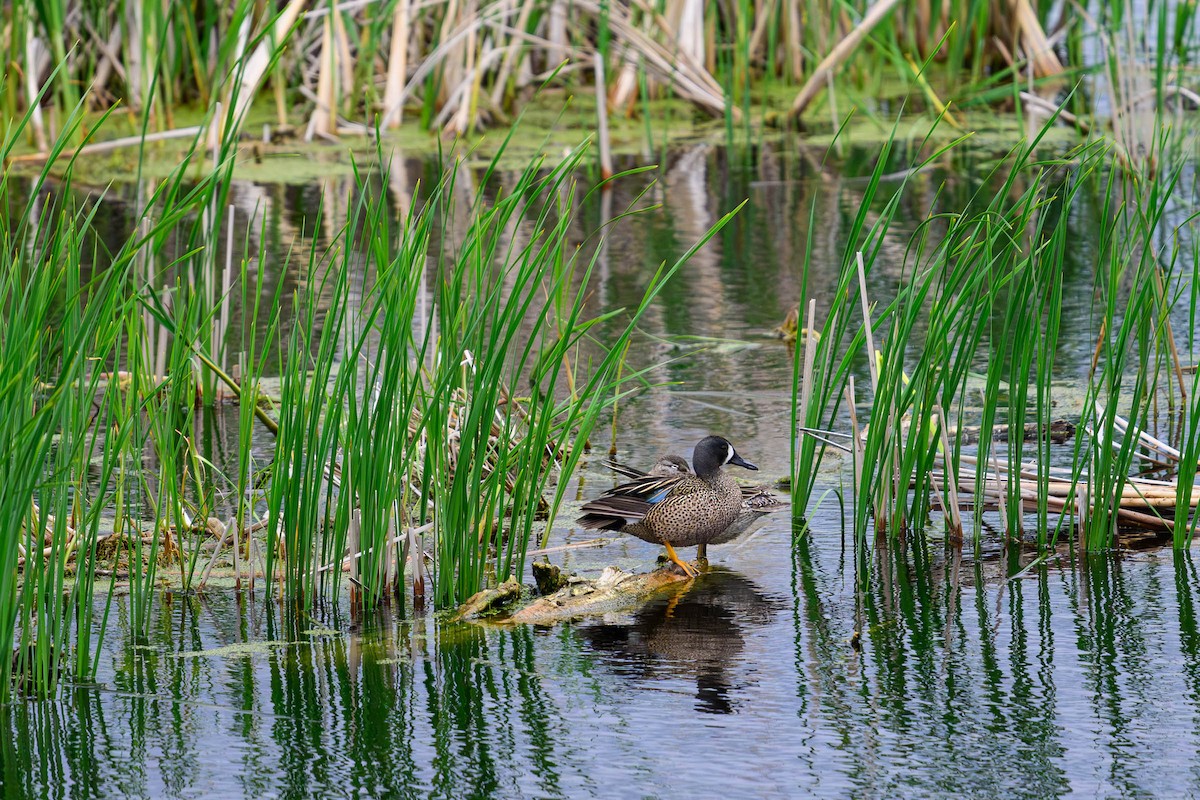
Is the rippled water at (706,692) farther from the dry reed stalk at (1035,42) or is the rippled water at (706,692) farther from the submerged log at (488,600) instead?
the dry reed stalk at (1035,42)

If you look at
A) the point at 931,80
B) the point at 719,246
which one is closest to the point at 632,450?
the point at 719,246

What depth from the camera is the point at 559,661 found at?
4.09 meters

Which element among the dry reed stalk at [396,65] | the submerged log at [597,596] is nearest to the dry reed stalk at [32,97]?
the dry reed stalk at [396,65]

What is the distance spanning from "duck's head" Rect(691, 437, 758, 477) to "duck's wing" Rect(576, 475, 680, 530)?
0.15 meters

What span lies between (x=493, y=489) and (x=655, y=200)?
6.76 m

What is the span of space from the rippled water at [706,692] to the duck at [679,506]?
129 millimetres

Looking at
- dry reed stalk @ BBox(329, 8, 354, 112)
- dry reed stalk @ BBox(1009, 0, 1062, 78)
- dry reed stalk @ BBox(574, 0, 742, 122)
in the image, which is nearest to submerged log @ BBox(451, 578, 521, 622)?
dry reed stalk @ BBox(574, 0, 742, 122)

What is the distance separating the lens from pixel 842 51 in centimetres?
1157

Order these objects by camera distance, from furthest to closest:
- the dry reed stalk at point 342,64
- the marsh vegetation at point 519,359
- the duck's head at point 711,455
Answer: the dry reed stalk at point 342,64, the duck's head at point 711,455, the marsh vegetation at point 519,359

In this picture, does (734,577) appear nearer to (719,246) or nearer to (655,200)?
(719,246)

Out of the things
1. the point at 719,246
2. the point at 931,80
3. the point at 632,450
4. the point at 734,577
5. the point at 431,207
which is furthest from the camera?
the point at 931,80

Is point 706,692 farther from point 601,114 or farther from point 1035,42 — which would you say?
point 1035,42

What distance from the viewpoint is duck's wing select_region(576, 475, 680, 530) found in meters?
4.76

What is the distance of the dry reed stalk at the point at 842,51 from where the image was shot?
36.4 feet
